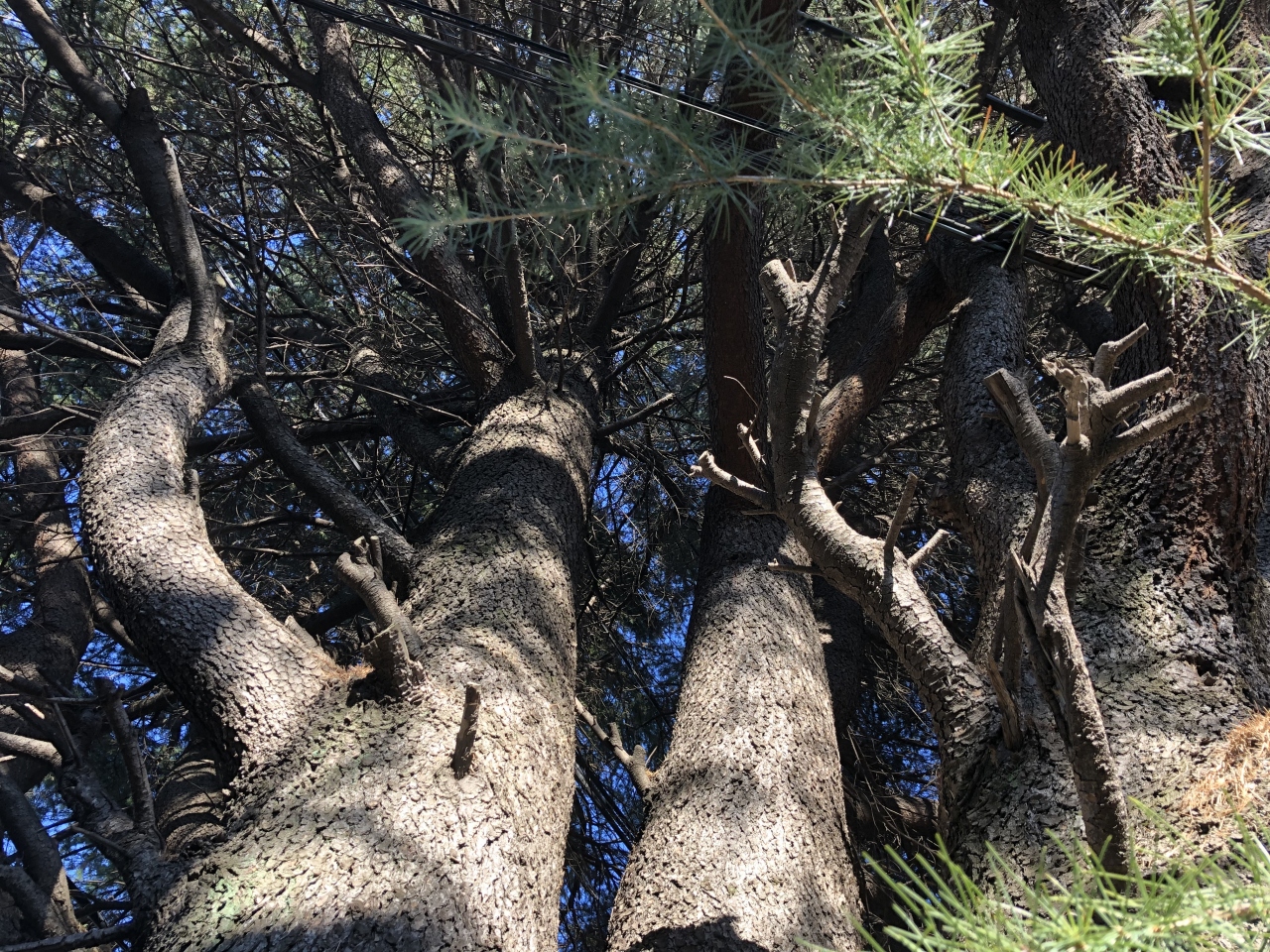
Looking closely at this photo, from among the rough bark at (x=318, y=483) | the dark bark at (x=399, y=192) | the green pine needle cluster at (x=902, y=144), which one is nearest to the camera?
the green pine needle cluster at (x=902, y=144)

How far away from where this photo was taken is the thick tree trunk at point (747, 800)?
73.4 inches

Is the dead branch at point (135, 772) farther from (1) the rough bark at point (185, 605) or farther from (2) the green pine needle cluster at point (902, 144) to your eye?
(2) the green pine needle cluster at point (902, 144)

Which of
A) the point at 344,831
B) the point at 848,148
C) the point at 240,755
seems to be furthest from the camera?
the point at 240,755

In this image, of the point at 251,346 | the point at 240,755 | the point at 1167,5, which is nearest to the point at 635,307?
the point at 251,346

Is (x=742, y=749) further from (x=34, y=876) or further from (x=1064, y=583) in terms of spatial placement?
(x=34, y=876)

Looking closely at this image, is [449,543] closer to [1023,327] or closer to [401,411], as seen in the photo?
[401,411]

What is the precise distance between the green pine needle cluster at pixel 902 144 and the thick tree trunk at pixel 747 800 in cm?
111

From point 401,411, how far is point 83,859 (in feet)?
8.14

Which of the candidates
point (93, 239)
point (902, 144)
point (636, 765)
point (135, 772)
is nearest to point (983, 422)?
point (636, 765)

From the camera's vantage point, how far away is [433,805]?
1.73m

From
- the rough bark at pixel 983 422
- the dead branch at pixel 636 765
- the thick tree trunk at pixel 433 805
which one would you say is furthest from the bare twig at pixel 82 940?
the rough bark at pixel 983 422

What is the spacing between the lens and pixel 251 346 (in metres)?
4.33

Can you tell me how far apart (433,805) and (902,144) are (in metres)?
1.44

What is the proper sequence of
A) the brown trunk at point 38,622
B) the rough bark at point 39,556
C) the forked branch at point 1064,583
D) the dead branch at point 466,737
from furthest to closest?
the rough bark at point 39,556 → the brown trunk at point 38,622 → the dead branch at point 466,737 → the forked branch at point 1064,583
